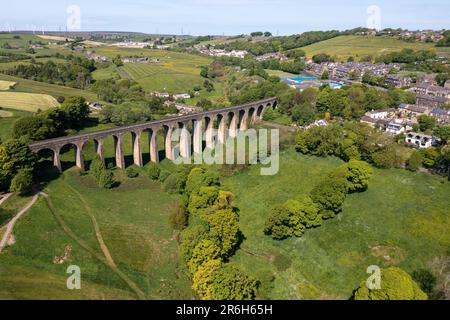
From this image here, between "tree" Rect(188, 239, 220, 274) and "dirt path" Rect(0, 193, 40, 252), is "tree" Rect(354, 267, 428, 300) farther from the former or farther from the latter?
"dirt path" Rect(0, 193, 40, 252)

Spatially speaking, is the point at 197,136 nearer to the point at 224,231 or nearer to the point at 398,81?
the point at 224,231

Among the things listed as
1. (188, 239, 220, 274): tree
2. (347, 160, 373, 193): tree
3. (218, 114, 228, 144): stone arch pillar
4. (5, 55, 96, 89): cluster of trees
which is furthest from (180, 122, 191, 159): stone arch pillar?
(5, 55, 96, 89): cluster of trees

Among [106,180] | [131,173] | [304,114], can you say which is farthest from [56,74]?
[304,114]

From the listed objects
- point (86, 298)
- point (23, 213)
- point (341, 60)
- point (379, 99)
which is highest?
point (341, 60)

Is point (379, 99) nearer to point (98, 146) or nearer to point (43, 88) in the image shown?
point (98, 146)

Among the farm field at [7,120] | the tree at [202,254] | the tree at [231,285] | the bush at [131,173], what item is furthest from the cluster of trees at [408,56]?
the tree at [231,285]
